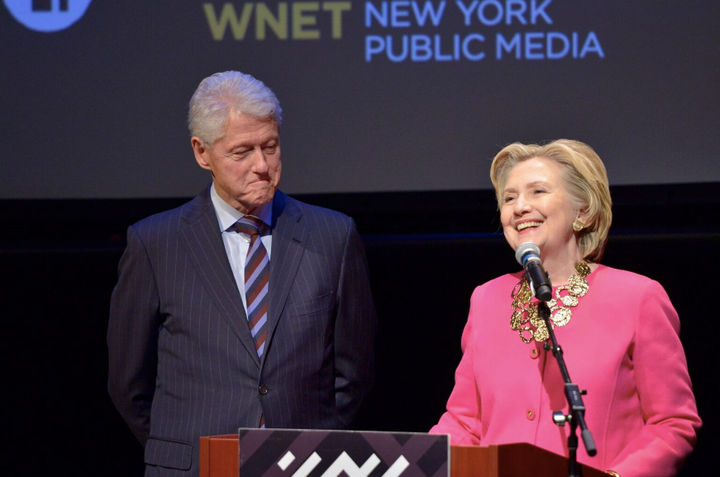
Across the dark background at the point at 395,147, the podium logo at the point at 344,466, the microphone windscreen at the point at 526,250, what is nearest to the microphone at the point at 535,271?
the microphone windscreen at the point at 526,250

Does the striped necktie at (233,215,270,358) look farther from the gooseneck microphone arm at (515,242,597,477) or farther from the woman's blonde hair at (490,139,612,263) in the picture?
the gooseneck microphone arm at (515,242,597,477)

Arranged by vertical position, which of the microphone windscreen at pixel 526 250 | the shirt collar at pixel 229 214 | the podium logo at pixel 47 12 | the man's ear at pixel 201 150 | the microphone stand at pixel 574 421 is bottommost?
the microphone stand at pixel 574 421

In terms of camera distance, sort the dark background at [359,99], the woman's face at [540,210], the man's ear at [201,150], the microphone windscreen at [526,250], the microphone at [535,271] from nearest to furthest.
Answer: the microphone at [535,271]
the microphone windscreen at [526,250]
the woman's face at [540,210]
the man's ear at [201,150]
the dark background at [359,99]

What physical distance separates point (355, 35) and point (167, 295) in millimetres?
1960

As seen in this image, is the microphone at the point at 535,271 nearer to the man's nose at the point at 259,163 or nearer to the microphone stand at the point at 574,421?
the microphone stand at the point at 574,421

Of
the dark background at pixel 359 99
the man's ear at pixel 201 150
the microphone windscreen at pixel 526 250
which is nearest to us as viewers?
the microphone windscreen at pixel 526 250

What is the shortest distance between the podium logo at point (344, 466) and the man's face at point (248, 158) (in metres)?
1.03

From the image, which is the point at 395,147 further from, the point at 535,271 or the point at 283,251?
the point at 535,271

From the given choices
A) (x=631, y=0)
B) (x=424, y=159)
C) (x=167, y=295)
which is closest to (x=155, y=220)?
(x=167, y=295)

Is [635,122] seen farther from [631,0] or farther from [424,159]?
[424,159]

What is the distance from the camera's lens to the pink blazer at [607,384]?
2.04 metres

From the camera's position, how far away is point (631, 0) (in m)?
4.06

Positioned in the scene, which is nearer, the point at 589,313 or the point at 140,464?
the point at 589,313

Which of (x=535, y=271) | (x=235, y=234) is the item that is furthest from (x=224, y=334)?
(x=535, y=271)
